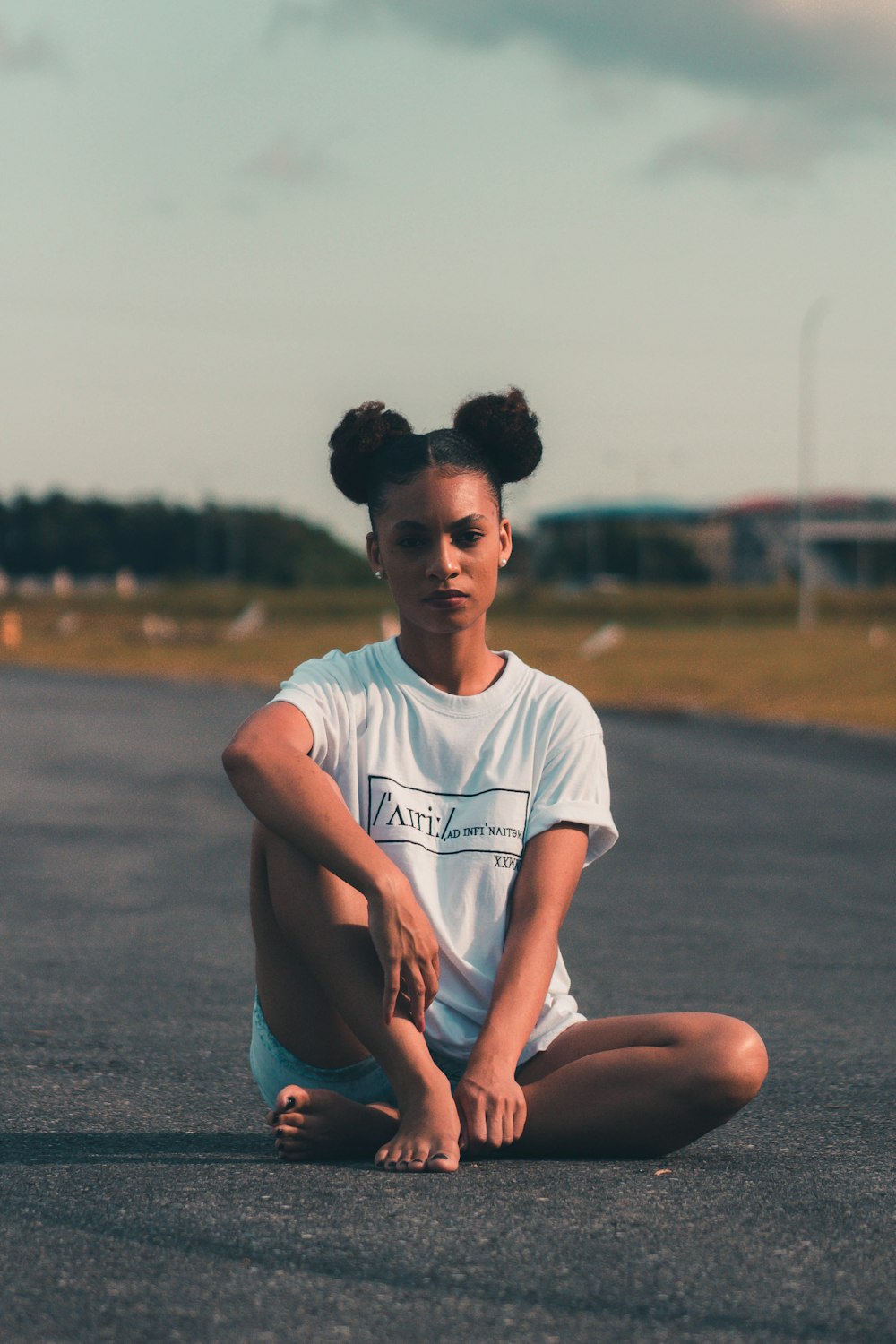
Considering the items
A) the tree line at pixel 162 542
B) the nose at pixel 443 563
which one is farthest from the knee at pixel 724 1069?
the tree line at pixel 162 542

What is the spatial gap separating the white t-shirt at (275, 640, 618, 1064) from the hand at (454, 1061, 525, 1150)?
184 mm

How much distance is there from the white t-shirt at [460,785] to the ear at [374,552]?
0.19 metres

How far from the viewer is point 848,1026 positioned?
5.42 metres

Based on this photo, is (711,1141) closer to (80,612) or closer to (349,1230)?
(349,1230)

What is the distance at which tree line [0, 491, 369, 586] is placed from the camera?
12888 cm

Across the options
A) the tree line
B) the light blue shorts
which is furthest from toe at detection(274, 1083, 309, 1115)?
the tree line

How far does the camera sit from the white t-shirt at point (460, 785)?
11.8ft

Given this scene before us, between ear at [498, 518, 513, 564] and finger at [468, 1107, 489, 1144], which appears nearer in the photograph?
finger at [468, 1107, 489, 1144]

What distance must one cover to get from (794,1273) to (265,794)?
1308 mm

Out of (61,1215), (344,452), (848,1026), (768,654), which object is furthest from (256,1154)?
(768,654)

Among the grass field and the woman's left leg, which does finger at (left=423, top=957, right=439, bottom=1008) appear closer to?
the woman's left leg

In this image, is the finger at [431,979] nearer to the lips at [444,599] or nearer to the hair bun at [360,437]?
the lips at [444,599]

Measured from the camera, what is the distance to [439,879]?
363 cm

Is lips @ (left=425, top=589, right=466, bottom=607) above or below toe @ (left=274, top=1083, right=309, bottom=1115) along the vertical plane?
above
